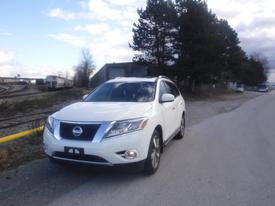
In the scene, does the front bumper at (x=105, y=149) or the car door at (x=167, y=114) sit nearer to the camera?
the front bumper at (x=105, y=149)

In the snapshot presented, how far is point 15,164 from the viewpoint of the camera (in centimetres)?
667

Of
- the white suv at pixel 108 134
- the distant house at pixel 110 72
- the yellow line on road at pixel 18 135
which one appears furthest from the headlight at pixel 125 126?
the distant house at pixel 110 72

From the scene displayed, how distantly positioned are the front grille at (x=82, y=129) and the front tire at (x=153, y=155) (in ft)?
3.53

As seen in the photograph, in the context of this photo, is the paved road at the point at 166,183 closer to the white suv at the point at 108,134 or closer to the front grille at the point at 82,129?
the white suv at the point at 108,134

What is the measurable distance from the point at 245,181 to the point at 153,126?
71.7 inches

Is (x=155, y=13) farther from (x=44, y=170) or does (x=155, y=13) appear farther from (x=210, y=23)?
(x=44, y=170)

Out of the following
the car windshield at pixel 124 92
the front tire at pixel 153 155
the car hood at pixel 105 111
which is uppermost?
the car windshield at pixel 124 92

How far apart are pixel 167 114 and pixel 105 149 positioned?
8.27ft

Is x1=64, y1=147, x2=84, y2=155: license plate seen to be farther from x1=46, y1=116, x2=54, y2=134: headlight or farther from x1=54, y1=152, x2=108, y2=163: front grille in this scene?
x1=46, y1=116, x2=54, y2=134: headlight

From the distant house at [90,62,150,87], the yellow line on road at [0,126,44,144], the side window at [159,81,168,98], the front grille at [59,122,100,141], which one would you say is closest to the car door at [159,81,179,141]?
the side window at [159,81,168,98]

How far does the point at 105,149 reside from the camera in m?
5.27

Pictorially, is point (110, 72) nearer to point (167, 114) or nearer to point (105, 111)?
point (167, 114)

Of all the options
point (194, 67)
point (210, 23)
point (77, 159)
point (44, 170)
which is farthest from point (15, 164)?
point (210, 23)

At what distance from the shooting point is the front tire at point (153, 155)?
586cm
